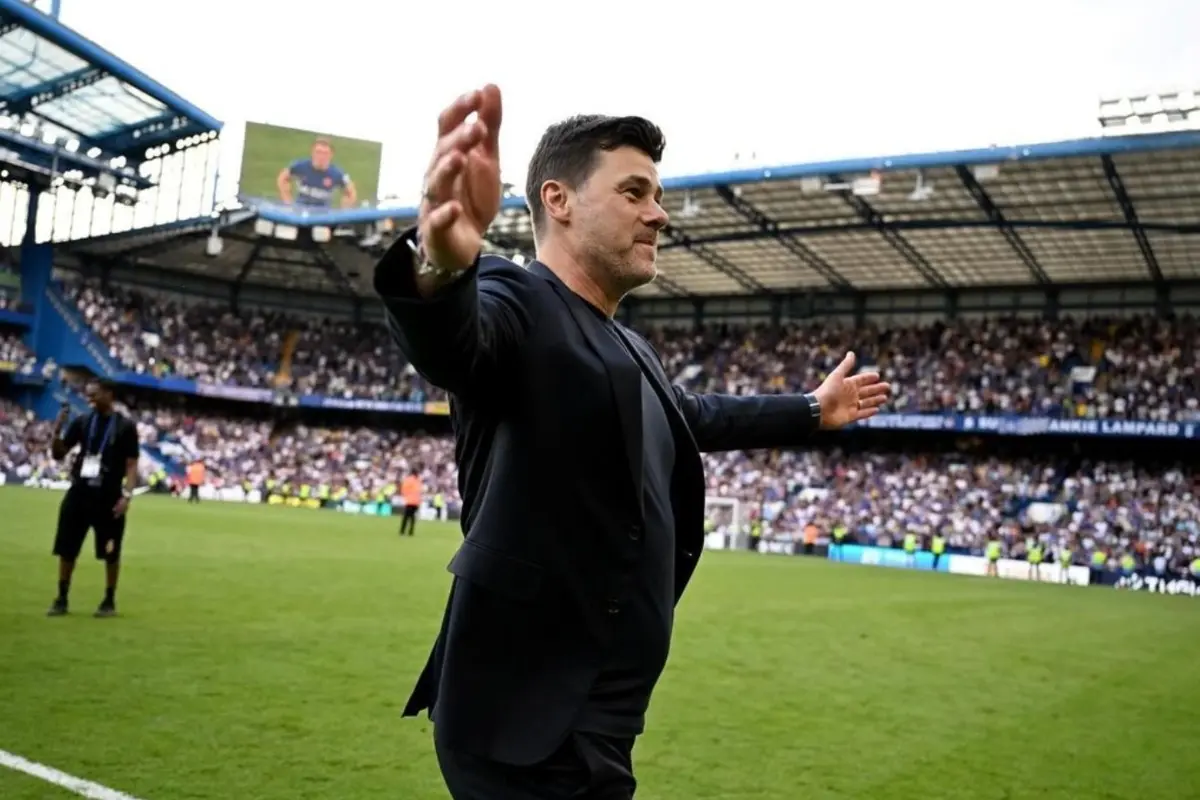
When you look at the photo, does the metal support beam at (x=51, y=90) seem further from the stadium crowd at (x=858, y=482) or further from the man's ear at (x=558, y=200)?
the man's ear at (x=558, y=200)

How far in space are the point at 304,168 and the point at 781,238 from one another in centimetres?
2640

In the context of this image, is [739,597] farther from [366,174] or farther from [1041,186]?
[366,174]

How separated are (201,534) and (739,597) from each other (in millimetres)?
11050

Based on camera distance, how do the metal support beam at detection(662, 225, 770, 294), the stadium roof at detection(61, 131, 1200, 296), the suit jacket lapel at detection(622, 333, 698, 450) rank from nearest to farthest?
the suit jacket lapel at detection(622, 333, 698, 450) < the stadium roof at detection(61, 131, 1200, 296) < the metal support beam at detection(662, 225, 770, 294)

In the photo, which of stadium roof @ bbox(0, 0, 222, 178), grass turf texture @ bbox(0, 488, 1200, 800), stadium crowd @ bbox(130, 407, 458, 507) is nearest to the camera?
grass turf texture @ bbox(0, 488, 1200, 800)

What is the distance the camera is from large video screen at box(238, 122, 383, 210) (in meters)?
51.5

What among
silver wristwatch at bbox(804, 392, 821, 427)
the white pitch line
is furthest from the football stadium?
silver wristwatch at bbox(804, 392, 821, 427)

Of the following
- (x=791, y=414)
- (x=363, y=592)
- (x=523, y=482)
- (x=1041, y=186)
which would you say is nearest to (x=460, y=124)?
(x=523, y=482)

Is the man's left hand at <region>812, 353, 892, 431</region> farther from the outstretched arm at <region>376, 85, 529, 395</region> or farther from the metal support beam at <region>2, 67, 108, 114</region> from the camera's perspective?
the metal support beam at <region>2, 67, 108, 114</region>

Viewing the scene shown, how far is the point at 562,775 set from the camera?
194cm

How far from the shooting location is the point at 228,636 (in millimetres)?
9094

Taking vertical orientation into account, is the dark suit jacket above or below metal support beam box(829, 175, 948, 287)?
below

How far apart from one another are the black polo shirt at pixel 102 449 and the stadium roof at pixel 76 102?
97.9 ft

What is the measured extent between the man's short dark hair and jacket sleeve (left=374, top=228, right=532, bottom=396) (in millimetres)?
446
